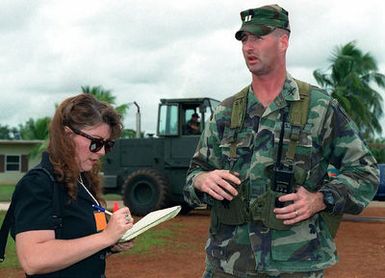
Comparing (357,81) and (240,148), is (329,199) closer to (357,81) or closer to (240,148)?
(240,148)

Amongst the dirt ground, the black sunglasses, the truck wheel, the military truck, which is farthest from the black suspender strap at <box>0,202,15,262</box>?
the truck wheel

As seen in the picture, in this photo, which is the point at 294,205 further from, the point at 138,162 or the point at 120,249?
the point at 138,162

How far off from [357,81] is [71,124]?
96.8 ft

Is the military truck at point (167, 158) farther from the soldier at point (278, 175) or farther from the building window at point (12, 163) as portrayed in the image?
the building window at point (12, 163)

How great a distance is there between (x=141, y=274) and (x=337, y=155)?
491 cm

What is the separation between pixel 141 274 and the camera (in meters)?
7.16

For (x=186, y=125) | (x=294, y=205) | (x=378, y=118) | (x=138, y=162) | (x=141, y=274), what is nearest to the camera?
(x=294, y=205)

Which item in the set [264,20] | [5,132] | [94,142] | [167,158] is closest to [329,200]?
[264,20]

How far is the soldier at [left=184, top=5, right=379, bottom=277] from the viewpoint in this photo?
2.51 metres

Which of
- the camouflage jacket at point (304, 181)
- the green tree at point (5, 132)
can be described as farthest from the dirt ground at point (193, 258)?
the green tree at point (5, 132)

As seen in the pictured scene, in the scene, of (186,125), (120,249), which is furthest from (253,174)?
(186,125)

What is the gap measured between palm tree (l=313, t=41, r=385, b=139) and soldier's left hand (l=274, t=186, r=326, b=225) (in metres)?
28.0

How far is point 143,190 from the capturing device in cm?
1393

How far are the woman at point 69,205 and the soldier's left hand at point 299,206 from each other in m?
0.60
